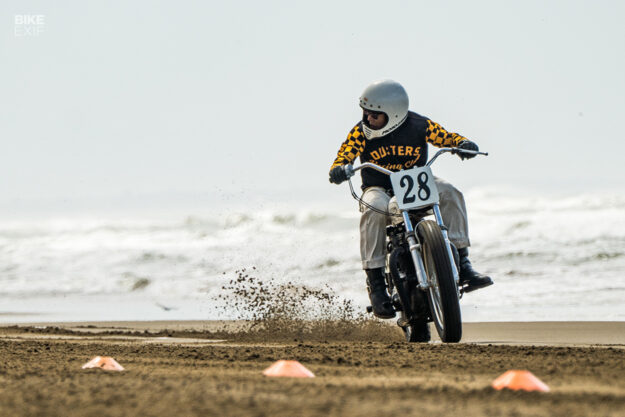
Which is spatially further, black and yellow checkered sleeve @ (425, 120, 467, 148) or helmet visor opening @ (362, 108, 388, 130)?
black and yellow checkered sleeve @ (425, 120, 467, 148)

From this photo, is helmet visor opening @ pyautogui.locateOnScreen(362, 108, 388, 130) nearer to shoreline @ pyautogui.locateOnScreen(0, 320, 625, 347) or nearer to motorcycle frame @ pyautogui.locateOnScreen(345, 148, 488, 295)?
motorcycle frame @ pyautogui.locateOnScreen(345, 148, 488, 295)

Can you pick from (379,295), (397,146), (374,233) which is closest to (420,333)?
(379,295)

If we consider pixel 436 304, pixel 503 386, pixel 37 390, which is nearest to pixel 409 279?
pixel 436 304

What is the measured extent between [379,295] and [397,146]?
121cm

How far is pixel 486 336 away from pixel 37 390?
20.8ft

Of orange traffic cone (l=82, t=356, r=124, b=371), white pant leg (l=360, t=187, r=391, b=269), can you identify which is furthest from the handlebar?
orange traffic cone (l=82, t=356, r=124, b=371)

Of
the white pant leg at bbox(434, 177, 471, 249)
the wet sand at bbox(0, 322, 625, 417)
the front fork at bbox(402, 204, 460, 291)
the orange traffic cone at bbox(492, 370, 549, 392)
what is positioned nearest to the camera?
the wet sand at bbox(0, 322, 625, 417)

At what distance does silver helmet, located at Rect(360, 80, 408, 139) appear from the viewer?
24.4 feet

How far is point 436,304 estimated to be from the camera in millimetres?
6938

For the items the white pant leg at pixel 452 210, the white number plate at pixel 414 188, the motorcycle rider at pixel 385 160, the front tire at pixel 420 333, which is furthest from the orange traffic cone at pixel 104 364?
the front tire at pixel 420 333

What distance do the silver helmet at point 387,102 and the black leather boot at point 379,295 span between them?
1115 mm

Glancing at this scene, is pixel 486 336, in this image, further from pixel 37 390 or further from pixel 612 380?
pixel 37 390

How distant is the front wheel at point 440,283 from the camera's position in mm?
6523

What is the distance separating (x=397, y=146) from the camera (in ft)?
24.8
